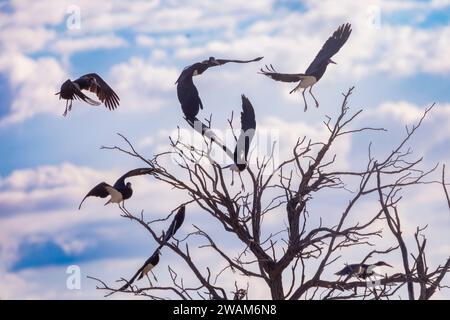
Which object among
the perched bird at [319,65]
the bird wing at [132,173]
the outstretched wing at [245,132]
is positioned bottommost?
the bird wing at [132,173]

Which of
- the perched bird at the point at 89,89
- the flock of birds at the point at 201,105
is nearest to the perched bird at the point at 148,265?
the flock of birds at the point at 201,105

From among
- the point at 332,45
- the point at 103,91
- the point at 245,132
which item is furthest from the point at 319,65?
the point at 103,91

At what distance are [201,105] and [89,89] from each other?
2.54 m

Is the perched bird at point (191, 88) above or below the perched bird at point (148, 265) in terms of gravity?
above

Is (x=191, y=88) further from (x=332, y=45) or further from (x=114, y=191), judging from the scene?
(x=332, y=45)

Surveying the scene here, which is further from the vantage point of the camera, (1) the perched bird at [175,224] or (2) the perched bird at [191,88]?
(2) the perched bird at [191,88]

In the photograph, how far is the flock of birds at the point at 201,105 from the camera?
9.09 m

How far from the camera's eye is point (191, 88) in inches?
383

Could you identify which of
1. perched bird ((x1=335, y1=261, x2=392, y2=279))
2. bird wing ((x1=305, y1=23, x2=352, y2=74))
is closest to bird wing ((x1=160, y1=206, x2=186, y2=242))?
perched bird ((x1=335, y1=261, x2=392, y2=279))

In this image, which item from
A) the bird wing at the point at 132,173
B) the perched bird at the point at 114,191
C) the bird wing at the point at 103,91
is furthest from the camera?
the bird wing at the point at 103,91

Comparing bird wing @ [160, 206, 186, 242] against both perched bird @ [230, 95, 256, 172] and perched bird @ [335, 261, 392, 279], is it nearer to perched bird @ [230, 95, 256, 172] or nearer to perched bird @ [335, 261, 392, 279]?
perched bird @ [230, 95, 256, 172]

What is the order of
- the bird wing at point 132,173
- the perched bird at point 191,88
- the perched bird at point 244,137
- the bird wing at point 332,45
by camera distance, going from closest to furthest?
1. the bird wing at point 132,173
2. the perched bird at point 244,137
3. the perched bird at point 191,88
4. the bird wing at point 332,45

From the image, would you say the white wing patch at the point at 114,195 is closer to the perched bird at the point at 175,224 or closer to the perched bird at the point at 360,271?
the perched bird at the point at 175,224
